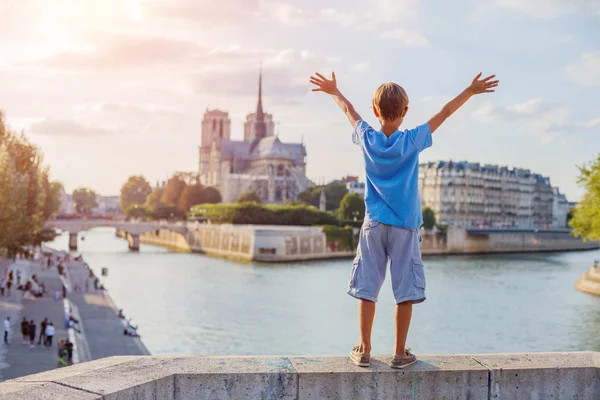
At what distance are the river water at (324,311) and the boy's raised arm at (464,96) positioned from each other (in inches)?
736

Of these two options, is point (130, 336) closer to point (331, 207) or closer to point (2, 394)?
point (2, 394)

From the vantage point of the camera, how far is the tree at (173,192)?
373ft

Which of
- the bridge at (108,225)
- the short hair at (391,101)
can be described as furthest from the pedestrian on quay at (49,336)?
the bridge at (108,225)

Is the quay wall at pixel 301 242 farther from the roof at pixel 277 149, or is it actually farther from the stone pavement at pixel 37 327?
the roof at pixel 277 149

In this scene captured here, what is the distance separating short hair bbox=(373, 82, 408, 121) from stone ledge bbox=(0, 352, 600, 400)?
4.43 feet

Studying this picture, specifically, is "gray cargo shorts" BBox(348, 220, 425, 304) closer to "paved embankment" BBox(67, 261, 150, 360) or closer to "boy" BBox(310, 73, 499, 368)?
"boy" BBox(310, 73, 499, 368)

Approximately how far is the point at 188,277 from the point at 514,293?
19372 millimetres

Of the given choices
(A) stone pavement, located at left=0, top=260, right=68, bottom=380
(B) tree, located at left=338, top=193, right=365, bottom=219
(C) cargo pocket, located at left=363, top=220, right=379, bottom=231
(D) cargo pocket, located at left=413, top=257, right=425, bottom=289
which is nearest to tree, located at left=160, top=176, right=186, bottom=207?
(B) tree, located at left=338, top=193, right=365, bottom=219

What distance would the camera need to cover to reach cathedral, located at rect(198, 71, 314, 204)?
121 m

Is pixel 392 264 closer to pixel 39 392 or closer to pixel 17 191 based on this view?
pixel 39 392

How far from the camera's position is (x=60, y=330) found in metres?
22.4

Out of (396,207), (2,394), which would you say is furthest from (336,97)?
(2,394)

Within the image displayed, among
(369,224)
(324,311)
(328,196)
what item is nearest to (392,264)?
(369,224)

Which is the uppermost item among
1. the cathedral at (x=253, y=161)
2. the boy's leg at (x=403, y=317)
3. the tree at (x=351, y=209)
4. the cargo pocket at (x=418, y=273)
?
the cathedral at (x=253, y=161)
